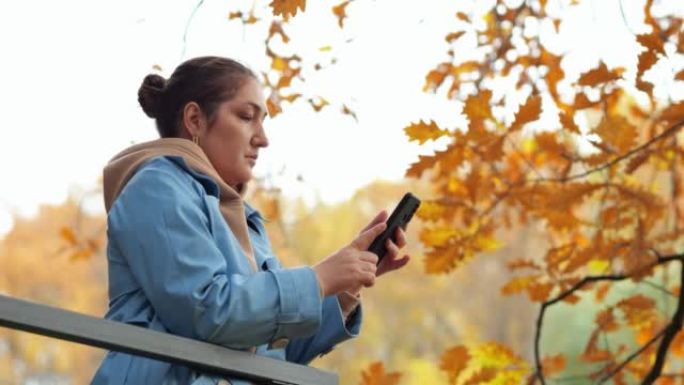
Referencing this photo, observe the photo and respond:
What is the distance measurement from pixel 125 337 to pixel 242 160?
0.60m

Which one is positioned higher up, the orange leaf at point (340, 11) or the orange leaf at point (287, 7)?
the orange leaf at point (340, 11)

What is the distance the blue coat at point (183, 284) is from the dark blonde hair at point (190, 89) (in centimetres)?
24

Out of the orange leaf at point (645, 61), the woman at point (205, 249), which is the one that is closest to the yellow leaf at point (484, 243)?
the orange leaf at point (645, 61)

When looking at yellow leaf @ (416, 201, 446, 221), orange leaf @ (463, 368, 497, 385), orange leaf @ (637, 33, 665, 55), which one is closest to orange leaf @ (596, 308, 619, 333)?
orange leaf @ (463, 368, 497, 385)

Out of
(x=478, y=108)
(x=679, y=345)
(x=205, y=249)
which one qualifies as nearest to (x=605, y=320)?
(x=679, y=345)

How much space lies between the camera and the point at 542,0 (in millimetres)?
4883

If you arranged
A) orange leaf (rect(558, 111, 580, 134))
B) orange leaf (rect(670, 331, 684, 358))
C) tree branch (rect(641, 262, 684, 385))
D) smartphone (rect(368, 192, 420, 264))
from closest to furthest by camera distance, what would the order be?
smartphone (rect(368, 192, 420, 264)) < tree branch (rect(641, 262, 684, 385)) < orange leaf (rect(558, 111, 580, 134)) < orange leaf (rect(670, 331, 684, 358))

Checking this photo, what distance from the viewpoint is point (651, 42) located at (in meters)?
3.52

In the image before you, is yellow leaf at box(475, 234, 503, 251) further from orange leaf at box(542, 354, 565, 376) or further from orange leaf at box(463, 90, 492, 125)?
orange leaf at box(542, 354, 565, 376)

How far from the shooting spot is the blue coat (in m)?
2.02

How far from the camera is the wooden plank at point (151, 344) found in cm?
173

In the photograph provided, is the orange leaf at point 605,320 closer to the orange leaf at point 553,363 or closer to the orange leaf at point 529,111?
the orange leaf at point 553,363

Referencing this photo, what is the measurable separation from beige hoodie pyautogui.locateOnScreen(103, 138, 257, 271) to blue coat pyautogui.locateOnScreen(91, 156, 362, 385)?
53 mm

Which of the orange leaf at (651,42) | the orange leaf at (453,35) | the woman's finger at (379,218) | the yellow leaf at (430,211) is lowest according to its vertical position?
the woman's finger at (379,218)
